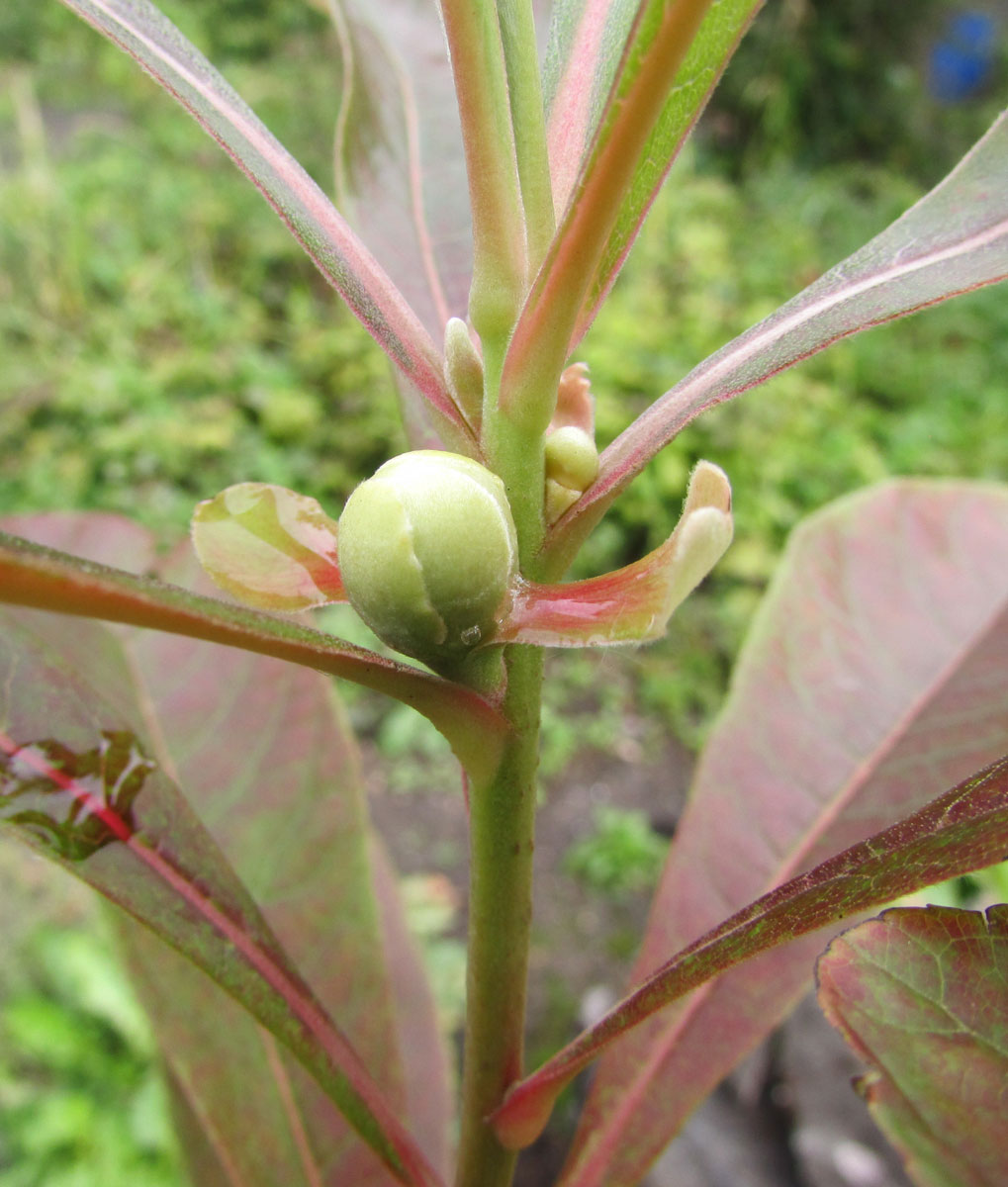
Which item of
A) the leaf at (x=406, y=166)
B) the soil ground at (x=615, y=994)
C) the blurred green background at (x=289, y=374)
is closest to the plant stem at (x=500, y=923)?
the leaf at (x=406, y=166)

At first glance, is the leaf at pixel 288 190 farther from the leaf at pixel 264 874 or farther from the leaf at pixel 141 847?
the leaf at pixel 264 874

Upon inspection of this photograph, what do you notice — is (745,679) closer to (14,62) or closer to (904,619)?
(904,619)

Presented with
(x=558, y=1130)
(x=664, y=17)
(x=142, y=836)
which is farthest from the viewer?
(x=558, y=1130)

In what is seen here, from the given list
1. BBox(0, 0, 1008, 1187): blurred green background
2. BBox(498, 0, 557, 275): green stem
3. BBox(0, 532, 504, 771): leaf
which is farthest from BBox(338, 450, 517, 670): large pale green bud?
BBox(0, 0, 1008, 1187): blurred green background

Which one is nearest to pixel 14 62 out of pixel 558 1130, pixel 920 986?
pixel 558 1130

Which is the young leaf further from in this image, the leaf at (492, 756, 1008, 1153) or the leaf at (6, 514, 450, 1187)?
the leaf at (6, 514, 450, 1187)

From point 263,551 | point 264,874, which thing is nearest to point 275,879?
point 264,874
